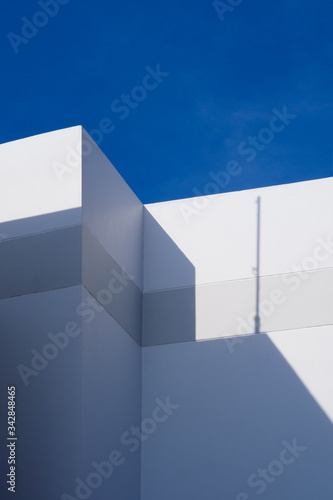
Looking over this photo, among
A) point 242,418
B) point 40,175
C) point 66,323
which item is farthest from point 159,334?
point 40,175

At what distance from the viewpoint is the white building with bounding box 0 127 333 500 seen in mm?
6180

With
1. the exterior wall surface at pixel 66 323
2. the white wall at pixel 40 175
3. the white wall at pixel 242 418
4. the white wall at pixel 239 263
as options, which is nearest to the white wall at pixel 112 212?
the exterior wall surface at pixel 66 323

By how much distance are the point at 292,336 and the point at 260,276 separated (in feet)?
2.40

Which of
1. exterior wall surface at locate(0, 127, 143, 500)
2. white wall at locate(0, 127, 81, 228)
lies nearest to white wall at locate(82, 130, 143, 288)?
exterior wall surface at locate(0, 127, 143, 500)

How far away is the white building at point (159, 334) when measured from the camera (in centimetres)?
618

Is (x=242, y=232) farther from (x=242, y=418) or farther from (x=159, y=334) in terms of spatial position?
(x=242, y=418)

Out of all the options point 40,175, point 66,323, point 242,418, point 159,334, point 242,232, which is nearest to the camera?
point 66,323

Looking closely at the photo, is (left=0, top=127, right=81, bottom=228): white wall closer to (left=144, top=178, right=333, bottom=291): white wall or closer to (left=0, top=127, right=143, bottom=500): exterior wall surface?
(left=0, top=127, right=143, bottom=500): exterior wall surface

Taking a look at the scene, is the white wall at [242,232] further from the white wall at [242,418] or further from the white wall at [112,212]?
the white wall at [242,418]

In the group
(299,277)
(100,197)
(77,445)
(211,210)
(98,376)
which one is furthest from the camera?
(211,210)

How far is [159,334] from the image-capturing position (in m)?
7.73

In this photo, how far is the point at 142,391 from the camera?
7.53m

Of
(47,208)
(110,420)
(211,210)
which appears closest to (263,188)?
(211,210)

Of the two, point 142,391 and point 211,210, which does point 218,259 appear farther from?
point 142,391
